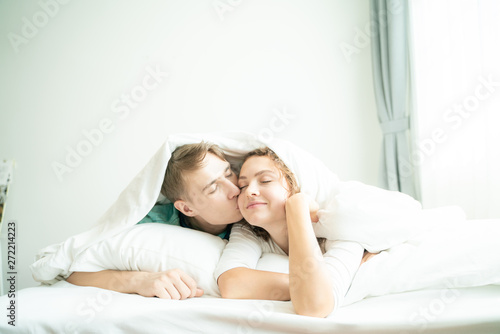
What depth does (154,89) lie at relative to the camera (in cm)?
238

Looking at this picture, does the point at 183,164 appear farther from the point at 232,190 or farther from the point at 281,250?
the point at 281,250

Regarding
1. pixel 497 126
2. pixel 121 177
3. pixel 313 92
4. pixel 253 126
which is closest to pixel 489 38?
pixel 497 126

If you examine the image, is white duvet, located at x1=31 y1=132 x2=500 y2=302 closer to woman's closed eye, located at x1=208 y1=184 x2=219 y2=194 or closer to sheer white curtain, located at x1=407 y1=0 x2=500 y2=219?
woman's closed eye, located at x1=208 y1=184 x2=219 y2=194

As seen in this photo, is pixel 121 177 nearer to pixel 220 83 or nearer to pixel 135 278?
pixel 220 83

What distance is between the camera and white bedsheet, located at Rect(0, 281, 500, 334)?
792 mm

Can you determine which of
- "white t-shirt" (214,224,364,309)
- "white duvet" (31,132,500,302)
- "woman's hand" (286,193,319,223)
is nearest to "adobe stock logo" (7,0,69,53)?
"white duvet" (31,132,500,302)

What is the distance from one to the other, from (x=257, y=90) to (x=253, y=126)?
10.1 inches

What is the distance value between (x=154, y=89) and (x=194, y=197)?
129 cm

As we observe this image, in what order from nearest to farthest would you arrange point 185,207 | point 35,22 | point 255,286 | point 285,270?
point 255,286, point 285,270, point 185,207, point 35,22

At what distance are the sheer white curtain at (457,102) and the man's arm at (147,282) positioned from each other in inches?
61.1

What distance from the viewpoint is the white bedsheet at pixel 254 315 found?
0.79 m

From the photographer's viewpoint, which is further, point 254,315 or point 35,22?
point 35,22

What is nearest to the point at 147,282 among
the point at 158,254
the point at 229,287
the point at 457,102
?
the point at 158,254

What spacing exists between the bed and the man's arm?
1.3 inches
